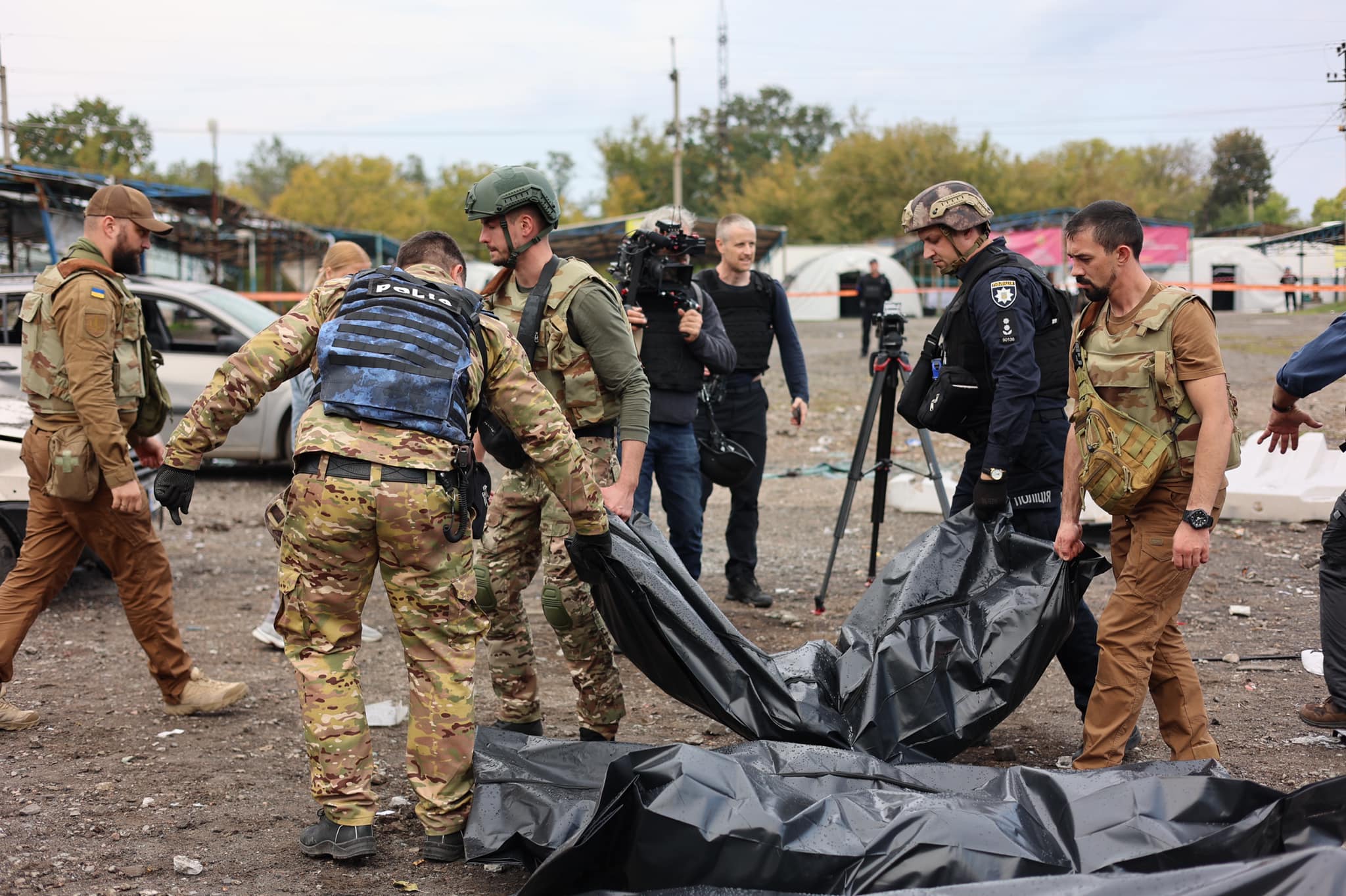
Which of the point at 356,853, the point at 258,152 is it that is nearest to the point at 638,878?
the point at 356,853

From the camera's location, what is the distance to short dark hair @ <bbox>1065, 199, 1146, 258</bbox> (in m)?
3.29

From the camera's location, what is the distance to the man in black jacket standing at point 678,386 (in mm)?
5184

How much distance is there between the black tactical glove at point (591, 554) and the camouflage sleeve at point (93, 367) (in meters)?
1.86

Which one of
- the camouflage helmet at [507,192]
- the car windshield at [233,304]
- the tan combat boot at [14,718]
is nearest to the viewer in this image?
the camouflage helmet at [507,192]

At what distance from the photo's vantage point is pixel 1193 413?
3.25 metres

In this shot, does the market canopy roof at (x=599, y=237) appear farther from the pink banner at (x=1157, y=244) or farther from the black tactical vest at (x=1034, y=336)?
the black tactical vest at (x=1034, y=336)

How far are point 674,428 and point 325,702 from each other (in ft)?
8.33

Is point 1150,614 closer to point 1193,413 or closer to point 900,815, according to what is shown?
point 1193,413

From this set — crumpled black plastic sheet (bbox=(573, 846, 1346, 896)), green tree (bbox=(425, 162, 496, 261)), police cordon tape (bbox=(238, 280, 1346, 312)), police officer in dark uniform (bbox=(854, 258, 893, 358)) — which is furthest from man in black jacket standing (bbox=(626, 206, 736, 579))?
green tree (bbox=(425, 162, 496, 261))

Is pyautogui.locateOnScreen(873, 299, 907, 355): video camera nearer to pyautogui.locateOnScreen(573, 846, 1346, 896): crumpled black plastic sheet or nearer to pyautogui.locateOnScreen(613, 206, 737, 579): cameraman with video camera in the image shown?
pyautogui.locateOnScreen(613, 206, 737, 579): cameraman with video camera

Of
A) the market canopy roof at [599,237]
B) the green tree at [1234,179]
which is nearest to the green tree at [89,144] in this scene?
the market canopy roof at [599,237]

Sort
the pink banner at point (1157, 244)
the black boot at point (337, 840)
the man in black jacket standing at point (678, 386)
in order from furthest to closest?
1. the pink banner at point (1157, 244)
2. the man in black jacket standing at point (678, 386)
3. the black boot at point (337, 840)

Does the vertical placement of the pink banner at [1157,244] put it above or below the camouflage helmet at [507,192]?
above

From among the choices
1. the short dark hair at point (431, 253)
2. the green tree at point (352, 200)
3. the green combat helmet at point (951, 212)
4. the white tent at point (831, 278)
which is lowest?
the short dark hair at point (431, 253)
